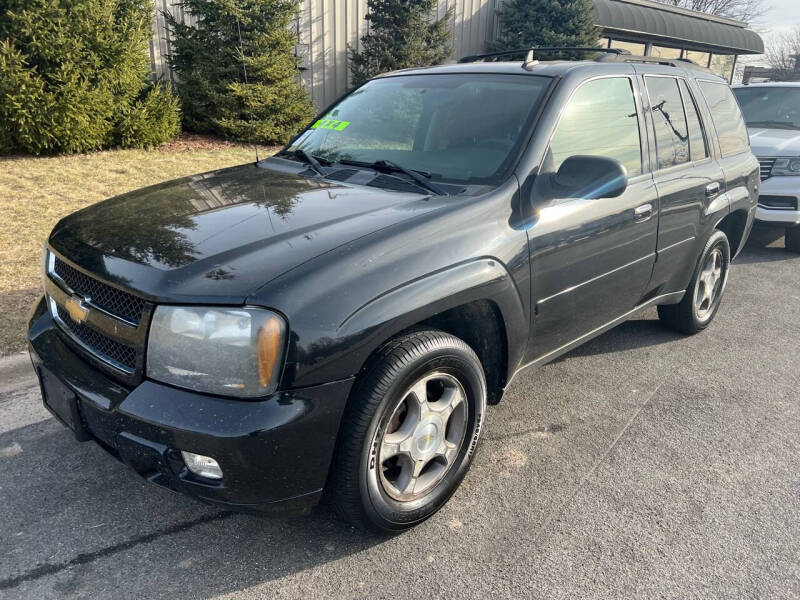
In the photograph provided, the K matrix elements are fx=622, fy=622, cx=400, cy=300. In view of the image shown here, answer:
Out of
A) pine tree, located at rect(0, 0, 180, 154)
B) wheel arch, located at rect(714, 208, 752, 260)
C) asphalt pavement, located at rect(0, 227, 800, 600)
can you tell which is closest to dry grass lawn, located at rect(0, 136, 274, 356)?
pine tree, located at rect(0, 0, 180, 154)

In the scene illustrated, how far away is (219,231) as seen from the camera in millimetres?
2389

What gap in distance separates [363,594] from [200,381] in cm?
95

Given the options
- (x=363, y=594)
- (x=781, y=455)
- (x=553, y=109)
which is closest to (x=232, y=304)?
(x=363, y=594)

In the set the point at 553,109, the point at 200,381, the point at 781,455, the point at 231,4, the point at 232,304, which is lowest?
the point at 781,455

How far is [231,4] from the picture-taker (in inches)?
378

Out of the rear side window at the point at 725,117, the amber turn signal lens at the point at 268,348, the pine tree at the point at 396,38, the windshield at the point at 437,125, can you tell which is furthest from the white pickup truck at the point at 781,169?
the pine tree at the point at 396,38

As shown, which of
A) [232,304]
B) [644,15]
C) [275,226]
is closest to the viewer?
[232,304]

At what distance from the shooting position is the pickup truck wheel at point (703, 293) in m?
4.33

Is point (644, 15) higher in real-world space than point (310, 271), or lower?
higher

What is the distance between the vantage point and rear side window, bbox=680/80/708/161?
13.0 ft

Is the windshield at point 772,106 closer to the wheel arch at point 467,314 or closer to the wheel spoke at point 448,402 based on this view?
the wheel arch at point 467,314

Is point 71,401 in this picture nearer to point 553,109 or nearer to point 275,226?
point 275,226

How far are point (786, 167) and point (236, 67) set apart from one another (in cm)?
782

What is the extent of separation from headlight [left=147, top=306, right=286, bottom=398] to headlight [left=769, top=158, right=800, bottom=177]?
22.9 ft
